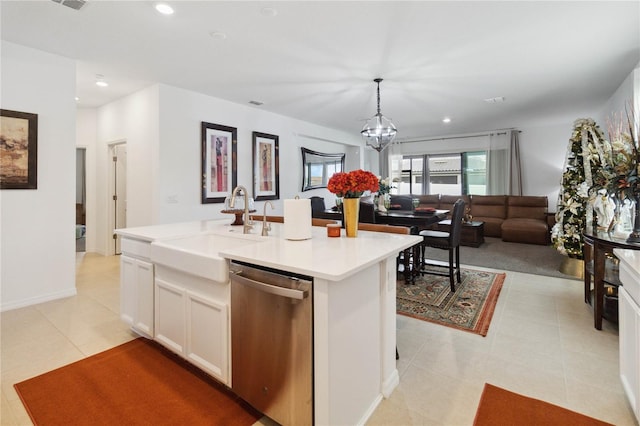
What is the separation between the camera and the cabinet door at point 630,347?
146 centimetres

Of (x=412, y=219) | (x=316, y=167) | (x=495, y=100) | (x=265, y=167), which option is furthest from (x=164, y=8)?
(x=316, y=167)

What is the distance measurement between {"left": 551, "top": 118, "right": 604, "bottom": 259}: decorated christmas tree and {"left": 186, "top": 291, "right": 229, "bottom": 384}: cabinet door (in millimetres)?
4345

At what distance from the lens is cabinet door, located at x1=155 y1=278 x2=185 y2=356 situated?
6.53 feet

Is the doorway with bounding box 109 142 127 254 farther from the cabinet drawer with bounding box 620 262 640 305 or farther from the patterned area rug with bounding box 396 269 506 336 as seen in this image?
the cabinet drawer with bounding box 620 262 640 305

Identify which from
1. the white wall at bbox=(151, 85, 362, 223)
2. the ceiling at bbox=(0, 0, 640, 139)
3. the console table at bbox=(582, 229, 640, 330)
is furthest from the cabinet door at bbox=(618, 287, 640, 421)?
the white wall at bbox=(151, 85, 362, 223)

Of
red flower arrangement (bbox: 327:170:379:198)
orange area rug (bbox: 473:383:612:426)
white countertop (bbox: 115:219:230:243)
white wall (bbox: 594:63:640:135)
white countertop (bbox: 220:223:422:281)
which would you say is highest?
white wall (bbox: 594:63:640:135)

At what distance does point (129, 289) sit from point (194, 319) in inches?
38.3

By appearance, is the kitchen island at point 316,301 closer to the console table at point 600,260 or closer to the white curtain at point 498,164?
the console table at point 600,260

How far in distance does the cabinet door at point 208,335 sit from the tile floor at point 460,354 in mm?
844

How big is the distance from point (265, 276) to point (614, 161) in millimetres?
2874

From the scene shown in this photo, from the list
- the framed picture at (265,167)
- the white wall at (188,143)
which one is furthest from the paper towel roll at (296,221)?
the framed picture at (265,167)

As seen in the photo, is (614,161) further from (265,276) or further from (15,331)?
(15,331)

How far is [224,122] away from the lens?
16.3ft

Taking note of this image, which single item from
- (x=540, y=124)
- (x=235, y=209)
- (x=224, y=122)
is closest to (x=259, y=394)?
(x=235, y=209)
